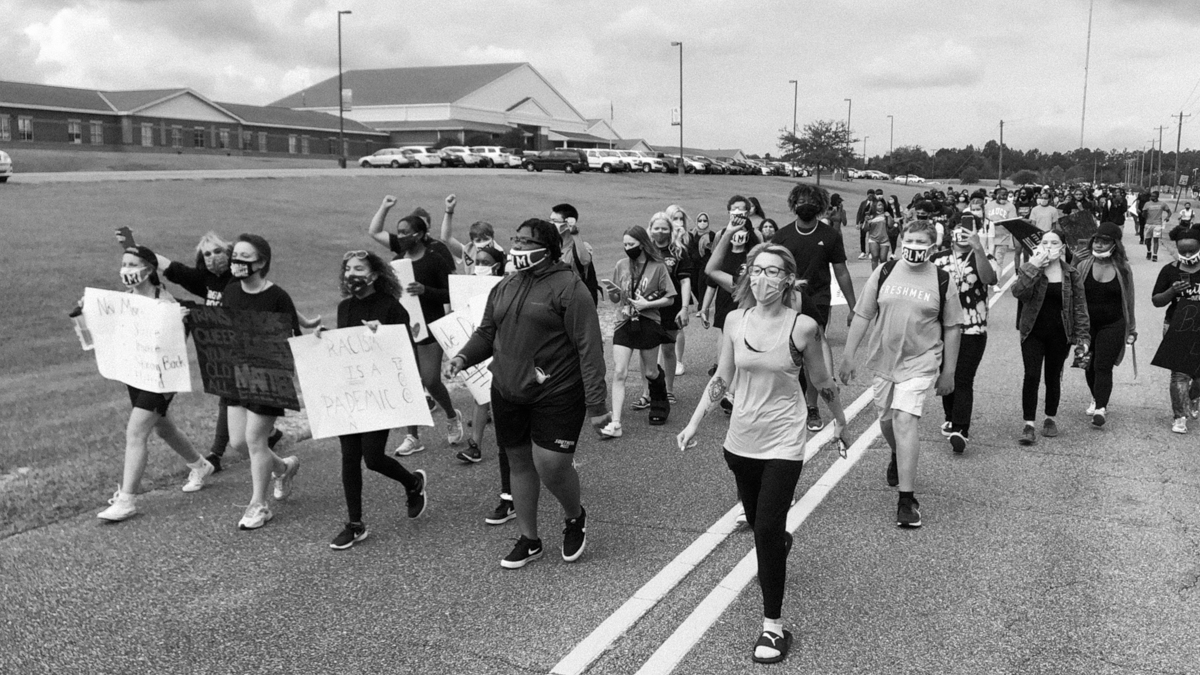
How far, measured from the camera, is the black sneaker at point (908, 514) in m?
5.92

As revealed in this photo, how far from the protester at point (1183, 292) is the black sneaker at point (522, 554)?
19.2 ft

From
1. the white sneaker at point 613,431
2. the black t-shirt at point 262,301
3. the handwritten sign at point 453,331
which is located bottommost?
the white sneaker at point 613,431

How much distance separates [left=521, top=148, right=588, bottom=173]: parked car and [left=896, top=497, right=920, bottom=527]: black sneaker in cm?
5390

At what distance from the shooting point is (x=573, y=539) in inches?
217

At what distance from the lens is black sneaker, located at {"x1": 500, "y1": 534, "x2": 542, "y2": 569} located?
5430 mm

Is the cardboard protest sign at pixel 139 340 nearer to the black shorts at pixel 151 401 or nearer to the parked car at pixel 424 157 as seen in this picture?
the black shorts at pixel 151 401

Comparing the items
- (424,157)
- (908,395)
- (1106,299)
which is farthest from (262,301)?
(424,157)

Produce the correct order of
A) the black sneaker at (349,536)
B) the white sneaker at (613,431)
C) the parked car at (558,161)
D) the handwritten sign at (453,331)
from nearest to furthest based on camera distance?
1. the black sneaker at (349,536)
2. the handwritten sign at (453,331)
3. the white sneaker at (613,431)
4. the parked car at (558,161)

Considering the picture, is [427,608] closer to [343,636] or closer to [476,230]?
[343,636]

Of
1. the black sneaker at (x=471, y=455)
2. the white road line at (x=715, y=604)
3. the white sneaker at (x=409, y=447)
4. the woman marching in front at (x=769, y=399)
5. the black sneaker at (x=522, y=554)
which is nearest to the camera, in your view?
the white road line at (x=715, y=604)

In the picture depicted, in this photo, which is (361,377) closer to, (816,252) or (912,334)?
(912,334)

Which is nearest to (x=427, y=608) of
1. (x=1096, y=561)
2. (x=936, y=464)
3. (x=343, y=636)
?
(x=343, y=636)

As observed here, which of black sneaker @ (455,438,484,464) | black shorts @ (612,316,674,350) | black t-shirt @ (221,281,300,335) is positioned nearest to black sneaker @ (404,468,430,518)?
black t-shirt @ (221,281,300,335)

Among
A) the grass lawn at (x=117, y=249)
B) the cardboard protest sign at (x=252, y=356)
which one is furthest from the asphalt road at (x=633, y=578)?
the grass lawn at (x=117, y=249)
